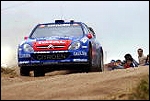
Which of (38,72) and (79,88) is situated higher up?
(38,72)

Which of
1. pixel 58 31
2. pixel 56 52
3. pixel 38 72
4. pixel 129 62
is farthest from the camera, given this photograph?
pixel 129 62

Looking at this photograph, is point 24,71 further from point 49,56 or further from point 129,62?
point 129,62

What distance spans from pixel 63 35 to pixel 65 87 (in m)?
4.76

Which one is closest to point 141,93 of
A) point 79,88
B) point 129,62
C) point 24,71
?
point 79,88

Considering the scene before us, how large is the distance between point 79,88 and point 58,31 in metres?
5.47

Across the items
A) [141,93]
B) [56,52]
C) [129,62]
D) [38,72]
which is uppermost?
[56,52]

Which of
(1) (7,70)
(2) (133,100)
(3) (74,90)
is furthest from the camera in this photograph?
(1) (7,70)

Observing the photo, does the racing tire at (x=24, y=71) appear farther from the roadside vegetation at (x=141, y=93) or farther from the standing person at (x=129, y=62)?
the roadside vegetation at (x=141, y=93)

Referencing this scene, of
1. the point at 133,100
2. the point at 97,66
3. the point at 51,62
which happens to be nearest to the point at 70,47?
the point at 51,62

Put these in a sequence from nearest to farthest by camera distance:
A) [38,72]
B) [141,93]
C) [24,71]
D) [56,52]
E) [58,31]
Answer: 1. [141,93]
2. [56,52]
3. [24,71]
4. [38,72]
5. [58,31]

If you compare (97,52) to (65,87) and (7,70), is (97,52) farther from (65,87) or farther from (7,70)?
(65,87)

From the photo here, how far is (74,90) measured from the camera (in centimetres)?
980

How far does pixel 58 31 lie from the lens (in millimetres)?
15305

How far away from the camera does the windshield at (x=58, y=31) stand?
15.0m
